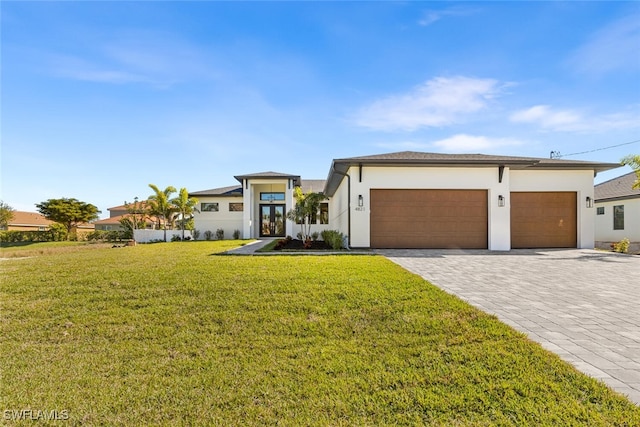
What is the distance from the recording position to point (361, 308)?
4.36 metres

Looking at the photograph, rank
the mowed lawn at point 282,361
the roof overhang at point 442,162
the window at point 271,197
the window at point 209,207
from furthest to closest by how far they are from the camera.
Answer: the window at point 209,207 < the window at point 271,197 < the roof overhang at point 442,162 < the mowed lawn at point 282,361

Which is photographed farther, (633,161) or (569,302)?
(633,161)

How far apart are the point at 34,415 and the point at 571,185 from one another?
17131mm

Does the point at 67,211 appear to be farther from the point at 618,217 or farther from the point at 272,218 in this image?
the point at 618,217

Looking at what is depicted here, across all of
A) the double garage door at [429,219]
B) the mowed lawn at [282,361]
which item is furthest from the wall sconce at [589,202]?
the mowed lawn at [282,361]

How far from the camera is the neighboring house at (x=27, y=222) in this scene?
38.1m

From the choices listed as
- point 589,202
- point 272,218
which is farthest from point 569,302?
point 272,218

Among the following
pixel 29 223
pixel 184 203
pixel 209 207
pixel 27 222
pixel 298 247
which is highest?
pixel 184 203

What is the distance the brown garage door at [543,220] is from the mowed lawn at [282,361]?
1018cm

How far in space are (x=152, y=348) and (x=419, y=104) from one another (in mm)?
12133

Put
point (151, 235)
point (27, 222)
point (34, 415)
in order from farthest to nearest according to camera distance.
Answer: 1. point (27, 222)
2. point (151, 235)
3. point (34, 415)

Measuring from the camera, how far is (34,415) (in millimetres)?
2271

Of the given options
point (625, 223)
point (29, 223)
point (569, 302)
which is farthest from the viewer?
point (29, 223)

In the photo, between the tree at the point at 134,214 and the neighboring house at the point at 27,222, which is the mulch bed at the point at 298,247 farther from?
the neighboring house at the point at 27,222
